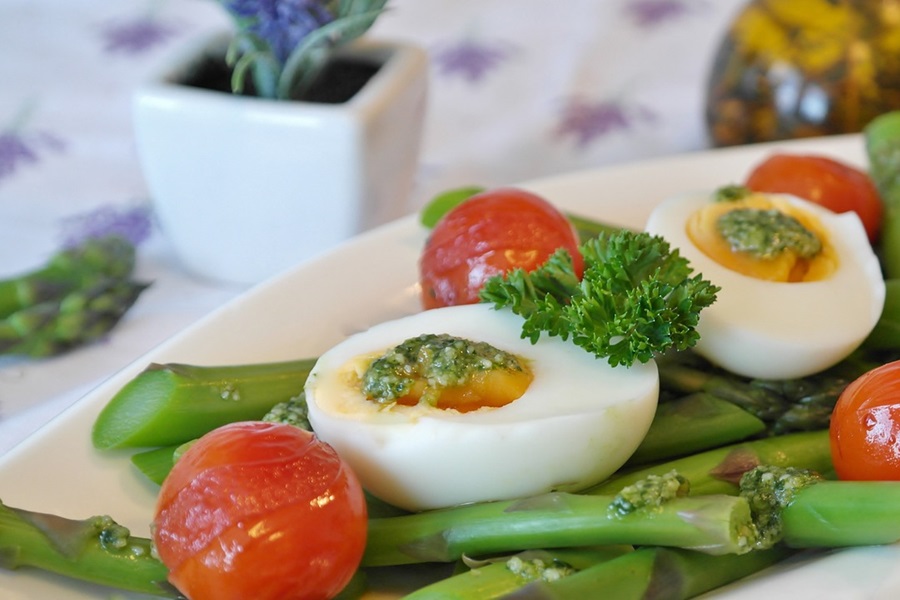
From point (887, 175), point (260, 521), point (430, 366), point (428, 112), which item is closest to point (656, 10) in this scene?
point (428, 112)

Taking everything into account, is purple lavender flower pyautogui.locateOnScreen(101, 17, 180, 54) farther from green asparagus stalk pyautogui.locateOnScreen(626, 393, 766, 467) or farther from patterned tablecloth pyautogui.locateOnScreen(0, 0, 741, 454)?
green asparagus stalk pyautogui.locateOnScreen(626, 393, 766, 467)

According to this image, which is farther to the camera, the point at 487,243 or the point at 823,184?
the point at 823,184

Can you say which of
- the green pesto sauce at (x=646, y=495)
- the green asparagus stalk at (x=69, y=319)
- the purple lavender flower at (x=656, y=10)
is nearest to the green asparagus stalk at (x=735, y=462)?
the green pesto sauce at (x=646, y=495)

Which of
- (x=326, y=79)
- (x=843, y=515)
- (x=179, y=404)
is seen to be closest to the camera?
(x=843, y=515)

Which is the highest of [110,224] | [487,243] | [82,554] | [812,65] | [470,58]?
[812,65]

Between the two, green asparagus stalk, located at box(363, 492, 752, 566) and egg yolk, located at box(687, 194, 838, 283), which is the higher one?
egg yolk, located at box(687, 194, 838, 283)

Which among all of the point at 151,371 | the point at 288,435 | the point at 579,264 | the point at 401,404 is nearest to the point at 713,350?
the point at 579,264

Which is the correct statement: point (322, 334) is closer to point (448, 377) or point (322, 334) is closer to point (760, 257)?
point (448, 377)

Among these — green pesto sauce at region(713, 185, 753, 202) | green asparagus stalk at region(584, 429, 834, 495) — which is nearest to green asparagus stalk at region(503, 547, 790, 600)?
green asparagus stalk at region(584, 429, 834, 495)
